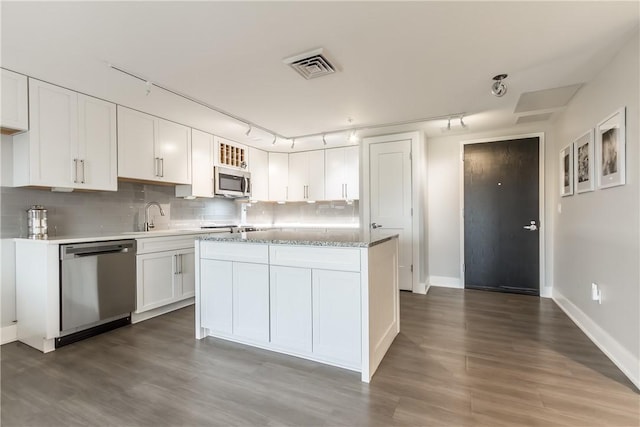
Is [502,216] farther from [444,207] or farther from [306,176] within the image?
[306,176]

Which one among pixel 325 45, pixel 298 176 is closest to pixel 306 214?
A: pixel 298 176

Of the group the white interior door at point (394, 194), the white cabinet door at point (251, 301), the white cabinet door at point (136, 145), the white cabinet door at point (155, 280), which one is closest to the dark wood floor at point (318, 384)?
the white cabinet door at point (251, 301)

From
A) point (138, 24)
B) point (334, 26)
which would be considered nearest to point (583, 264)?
point (334, 26)

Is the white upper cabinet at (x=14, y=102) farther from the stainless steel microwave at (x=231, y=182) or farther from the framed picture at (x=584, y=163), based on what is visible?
the framed picture at (x=584, y=163)

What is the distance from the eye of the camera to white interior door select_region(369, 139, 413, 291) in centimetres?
443

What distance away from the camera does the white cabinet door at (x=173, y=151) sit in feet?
12.3

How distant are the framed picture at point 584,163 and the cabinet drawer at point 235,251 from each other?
115 inches

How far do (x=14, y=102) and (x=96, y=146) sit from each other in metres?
0.67

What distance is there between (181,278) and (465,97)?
150 inches

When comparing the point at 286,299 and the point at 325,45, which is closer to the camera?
the point at 325,45

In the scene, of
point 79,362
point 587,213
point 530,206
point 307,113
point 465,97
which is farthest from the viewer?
point 530,206

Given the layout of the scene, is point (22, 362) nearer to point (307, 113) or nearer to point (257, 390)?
point (257, 390)

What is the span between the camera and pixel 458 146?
4668 millimetres

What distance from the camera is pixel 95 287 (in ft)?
9.39
